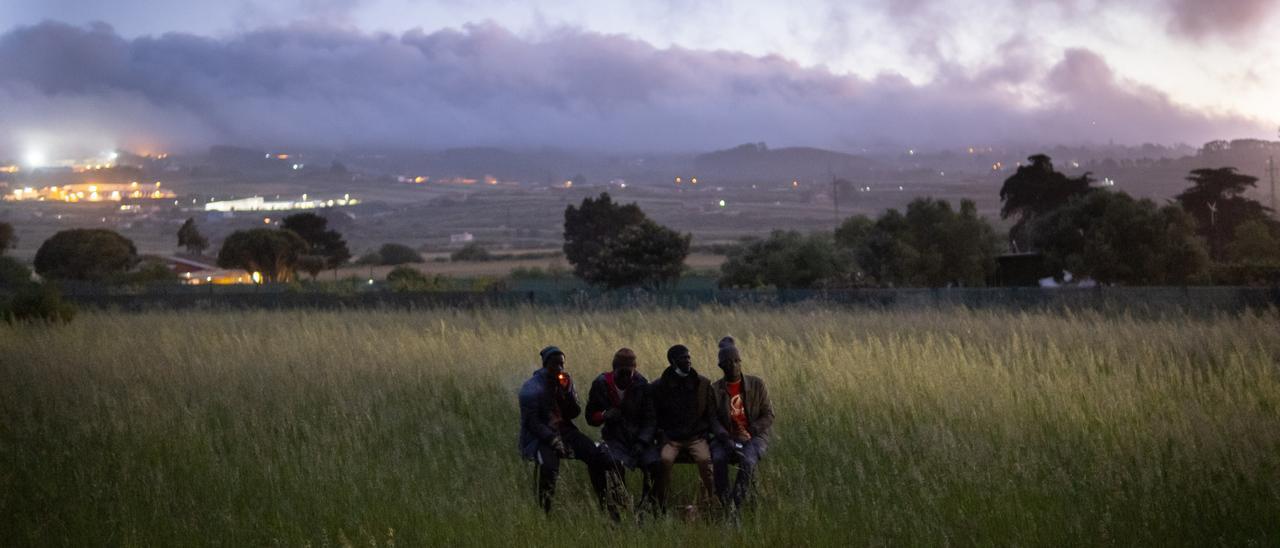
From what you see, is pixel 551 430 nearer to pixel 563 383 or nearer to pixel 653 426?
pixel 563 383

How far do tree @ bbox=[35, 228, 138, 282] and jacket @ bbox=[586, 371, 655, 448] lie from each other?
6388cm

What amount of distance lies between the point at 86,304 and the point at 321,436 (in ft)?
84.9

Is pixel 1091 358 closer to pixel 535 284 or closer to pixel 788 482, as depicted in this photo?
pixel 788 482

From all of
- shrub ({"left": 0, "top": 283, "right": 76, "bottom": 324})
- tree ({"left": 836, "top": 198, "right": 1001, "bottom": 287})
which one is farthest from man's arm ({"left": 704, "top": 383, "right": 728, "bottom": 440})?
tree ({"left": 836, "top": 198, "right": 1001, "bottom": 287})

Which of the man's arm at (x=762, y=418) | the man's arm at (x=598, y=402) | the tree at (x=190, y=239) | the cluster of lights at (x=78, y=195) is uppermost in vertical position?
the cluster of lights at (x=78, y=195)

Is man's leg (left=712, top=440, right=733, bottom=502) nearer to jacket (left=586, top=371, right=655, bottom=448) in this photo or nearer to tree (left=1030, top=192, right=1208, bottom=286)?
jacket (left=586, top=371, right=655, bottom=448)

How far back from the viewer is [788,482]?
10875 mm

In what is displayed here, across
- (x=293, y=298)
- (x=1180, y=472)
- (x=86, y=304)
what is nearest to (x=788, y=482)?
(x=1180, y=472)

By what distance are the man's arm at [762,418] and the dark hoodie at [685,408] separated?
36 cm

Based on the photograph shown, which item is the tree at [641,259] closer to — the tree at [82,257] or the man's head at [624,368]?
the tree at [82,257]

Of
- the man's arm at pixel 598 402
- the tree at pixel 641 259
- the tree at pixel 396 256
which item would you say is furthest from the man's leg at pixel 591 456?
the tree at pixel 396 256

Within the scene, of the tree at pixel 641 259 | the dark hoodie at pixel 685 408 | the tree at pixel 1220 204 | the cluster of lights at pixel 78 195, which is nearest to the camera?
the dark hoodie at pixel 685 408

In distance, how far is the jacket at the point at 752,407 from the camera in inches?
408

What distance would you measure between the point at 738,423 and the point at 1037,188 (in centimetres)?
6586
